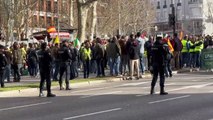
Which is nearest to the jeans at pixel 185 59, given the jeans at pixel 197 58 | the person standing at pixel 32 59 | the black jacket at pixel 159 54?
the jeans at pixel 197 58

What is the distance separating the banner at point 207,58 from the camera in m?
27.2

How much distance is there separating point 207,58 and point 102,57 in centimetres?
605

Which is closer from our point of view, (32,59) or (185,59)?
(32,59)

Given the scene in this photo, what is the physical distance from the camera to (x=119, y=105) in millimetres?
14086

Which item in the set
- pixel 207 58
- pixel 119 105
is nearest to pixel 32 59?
pixel 207 58

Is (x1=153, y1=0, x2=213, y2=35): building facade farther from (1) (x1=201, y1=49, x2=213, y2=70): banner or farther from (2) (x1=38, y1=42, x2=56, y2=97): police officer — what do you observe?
(2) (x1=38, y1=42, x2=56, y2=97): police officer

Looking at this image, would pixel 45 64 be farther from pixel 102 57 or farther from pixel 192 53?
pixel 192 53

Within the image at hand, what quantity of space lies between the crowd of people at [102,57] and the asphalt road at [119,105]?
203 cm

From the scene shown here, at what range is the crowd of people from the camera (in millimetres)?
20359

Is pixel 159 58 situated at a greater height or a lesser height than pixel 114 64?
greater

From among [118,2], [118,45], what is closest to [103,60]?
[118,45]

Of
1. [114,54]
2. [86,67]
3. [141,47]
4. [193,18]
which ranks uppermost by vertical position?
[193,18]

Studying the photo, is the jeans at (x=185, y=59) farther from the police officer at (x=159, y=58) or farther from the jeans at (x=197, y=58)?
the police officer at (x=159, y=58)

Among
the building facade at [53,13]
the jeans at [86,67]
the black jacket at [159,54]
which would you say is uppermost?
the building facade at [53,13]
